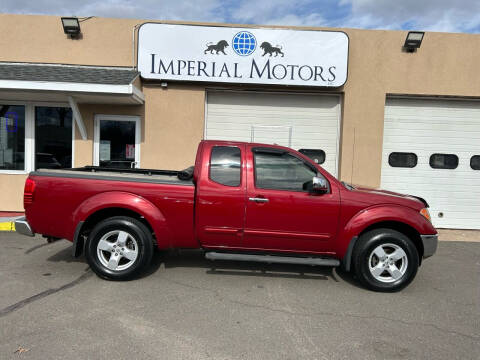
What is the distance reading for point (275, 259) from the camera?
4.39 meters

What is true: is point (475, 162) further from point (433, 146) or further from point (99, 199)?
point (99, 199)

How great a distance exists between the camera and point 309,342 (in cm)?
315

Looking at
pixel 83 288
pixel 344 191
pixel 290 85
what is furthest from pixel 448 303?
pixel 290 85

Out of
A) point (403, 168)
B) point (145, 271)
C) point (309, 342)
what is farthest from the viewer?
point (403, 168)

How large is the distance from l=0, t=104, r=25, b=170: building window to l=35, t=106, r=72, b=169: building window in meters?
0.37

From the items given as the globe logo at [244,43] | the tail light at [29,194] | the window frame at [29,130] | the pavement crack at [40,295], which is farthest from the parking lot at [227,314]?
the globe logo at [244,43]

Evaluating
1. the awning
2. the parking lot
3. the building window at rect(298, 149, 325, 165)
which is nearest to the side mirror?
the parking lot

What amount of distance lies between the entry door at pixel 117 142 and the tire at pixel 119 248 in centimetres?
430

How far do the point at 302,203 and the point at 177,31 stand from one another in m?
5.97

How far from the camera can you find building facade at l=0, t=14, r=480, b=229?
8273 millimetres

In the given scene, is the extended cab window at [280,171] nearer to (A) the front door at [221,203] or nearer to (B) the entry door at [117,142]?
(A) the front door at [221,203]

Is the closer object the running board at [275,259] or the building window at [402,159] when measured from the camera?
the running board at [275,259]

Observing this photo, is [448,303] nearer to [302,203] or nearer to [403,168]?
[302,203]

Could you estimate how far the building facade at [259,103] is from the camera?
827 centimetres
